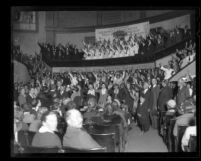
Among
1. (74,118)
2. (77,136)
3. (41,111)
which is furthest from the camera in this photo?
(41,111)

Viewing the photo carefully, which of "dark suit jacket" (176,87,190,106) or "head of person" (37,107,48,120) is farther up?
"dark suit jacket" (176,87,190,106)

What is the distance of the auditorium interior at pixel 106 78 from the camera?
21.2 ft

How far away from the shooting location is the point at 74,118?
6.56 m

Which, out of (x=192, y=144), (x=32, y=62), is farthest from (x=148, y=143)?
(x=32, y=62)

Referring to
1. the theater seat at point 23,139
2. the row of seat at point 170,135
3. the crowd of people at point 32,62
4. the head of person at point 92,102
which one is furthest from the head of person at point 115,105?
the theater seat at point 23,139

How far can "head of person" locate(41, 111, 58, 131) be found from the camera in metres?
6.52

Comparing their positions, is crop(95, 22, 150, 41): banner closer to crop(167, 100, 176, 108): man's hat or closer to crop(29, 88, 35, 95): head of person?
crop(167, 100, 176, 108): man's hat

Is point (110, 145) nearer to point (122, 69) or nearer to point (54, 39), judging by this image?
point (122, 69)

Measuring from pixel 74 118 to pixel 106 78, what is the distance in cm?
80

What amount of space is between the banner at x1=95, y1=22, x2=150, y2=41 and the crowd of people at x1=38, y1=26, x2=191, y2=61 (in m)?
0.06

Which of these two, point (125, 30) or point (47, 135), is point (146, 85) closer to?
point (125, 30)

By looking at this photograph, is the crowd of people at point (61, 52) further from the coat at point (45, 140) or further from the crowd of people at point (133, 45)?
the coat at point (45, 140)

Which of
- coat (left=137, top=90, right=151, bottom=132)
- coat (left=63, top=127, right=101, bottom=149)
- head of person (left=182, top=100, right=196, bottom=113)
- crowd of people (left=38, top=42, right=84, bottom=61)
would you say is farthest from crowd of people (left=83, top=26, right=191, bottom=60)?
coat (left=63, top=127, right=101, bottom=149)
